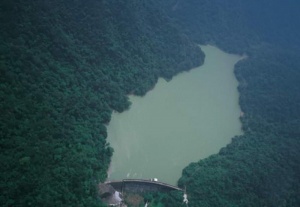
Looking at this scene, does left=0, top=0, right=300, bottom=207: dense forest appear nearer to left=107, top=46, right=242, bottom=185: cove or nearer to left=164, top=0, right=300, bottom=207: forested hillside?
left=164, top=0, right=300, bottom=207: forested hillside

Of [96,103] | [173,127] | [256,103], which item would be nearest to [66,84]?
[96,103]

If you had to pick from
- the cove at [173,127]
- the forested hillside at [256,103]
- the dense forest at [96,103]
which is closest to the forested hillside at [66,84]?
the dense forest at [96,103]

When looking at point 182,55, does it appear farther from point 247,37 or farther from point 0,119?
point 0,119

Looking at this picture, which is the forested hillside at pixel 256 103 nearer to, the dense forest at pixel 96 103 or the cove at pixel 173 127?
the dense forest at pixel 96 103

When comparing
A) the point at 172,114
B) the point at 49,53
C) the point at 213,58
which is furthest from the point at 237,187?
the point at 213,58

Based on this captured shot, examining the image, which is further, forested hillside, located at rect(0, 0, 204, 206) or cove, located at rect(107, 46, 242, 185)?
cove, located at rect(107, 46, 242, 185)

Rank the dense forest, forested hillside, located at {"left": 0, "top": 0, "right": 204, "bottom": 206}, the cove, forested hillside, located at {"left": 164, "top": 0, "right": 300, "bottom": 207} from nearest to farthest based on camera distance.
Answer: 1. forested hillside, located at {"left": 0, "top": 0, "right": 204, "bottom": 206}
2. the dense forest
3. forested hillside, located at {"left": 164, "top": 0, "right": 300, "bottom": 207}
4. the cove

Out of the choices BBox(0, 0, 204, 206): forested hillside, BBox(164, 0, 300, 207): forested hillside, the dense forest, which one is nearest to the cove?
the dense forest
